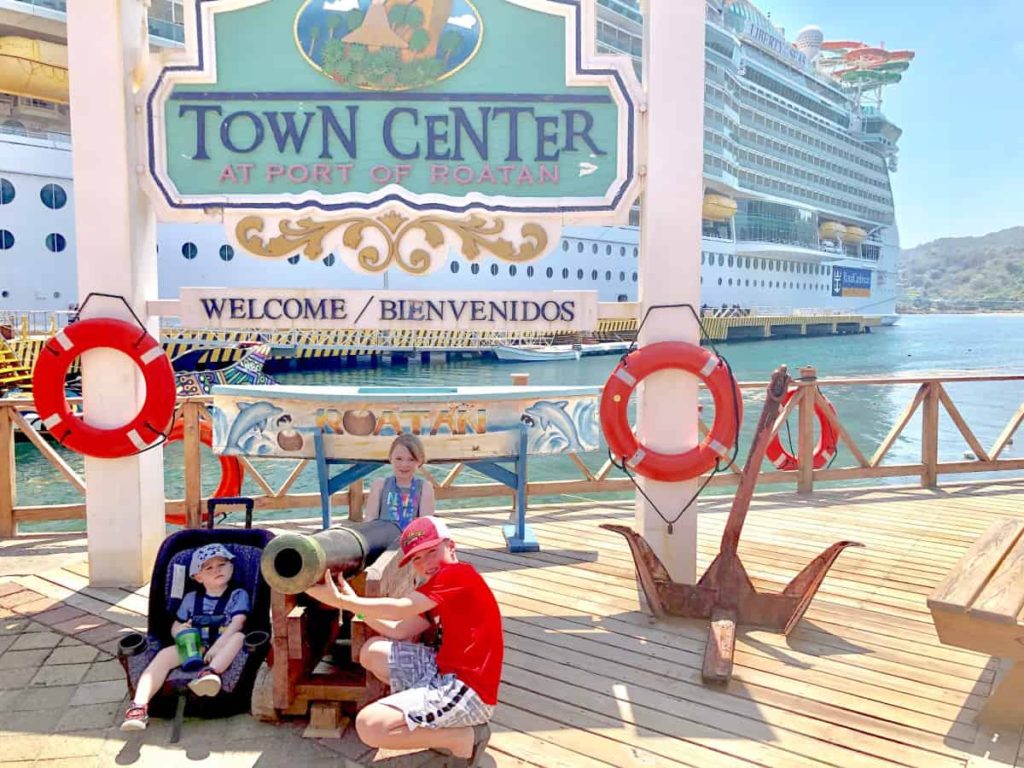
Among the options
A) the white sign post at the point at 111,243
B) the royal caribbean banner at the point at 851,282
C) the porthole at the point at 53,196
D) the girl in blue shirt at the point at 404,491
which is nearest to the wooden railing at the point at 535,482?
the white sign post at the point at 111,243

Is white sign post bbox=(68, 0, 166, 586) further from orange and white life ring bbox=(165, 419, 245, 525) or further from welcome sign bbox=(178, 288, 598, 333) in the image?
orange and white life ring bbox=(165, 419, 245, 525)

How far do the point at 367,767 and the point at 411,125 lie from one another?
10.1 ft

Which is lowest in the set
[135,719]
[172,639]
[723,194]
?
[135,719]

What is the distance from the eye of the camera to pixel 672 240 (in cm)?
410

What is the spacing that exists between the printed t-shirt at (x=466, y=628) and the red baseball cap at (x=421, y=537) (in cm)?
9

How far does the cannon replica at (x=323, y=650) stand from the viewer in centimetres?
258

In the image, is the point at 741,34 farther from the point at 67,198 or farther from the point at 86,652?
the point at 86,652

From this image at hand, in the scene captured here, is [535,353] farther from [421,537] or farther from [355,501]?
[421,537]

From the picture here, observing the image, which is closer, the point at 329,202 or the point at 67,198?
the point at 329,202

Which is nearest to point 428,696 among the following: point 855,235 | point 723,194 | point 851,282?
point 723,194

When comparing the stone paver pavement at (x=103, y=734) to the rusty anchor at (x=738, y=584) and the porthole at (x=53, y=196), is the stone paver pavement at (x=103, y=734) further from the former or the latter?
the porthole at (x=53, y=196)

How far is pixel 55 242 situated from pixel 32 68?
5.24 metres

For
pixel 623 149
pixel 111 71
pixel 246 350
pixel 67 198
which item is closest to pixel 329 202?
pixel 111 71

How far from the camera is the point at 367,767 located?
98.3 inches
